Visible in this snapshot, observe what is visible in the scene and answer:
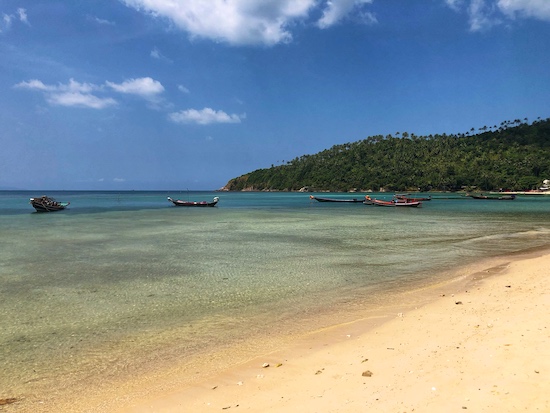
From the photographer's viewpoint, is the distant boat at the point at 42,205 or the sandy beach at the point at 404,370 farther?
the distant boat at the point at 42,205

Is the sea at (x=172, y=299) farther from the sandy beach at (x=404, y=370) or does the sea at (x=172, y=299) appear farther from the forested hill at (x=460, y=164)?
the forested hill at (x=460, y=164)

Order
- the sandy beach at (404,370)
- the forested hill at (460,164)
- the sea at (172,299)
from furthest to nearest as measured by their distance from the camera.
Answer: the forested hill at (460,164) < the sea at (172,299) < the sandy beach at (404,370)

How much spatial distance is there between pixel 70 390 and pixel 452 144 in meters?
205

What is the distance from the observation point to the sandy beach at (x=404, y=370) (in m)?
4.12

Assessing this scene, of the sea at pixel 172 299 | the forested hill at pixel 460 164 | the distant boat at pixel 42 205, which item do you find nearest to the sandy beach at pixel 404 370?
the sea at pixel 172 299

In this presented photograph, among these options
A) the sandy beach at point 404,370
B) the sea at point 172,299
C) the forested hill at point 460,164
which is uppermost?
the forested hill at point 460,164

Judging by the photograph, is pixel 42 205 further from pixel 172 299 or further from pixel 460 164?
pixel 460 164

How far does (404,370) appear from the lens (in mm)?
4992

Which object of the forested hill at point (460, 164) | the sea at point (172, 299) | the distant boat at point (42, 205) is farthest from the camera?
the forested hill at point (460, 164)

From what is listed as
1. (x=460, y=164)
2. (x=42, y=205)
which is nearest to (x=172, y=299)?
(x=42, y=205)

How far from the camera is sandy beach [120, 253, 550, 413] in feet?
13.5

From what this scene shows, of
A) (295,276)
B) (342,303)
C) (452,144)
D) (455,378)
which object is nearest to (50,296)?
(295,276)

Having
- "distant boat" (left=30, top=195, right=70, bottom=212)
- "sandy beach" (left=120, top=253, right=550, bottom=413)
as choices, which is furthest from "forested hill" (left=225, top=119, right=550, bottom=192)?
"sandy beach" (left=120, top=253, right=550, bottom=413)

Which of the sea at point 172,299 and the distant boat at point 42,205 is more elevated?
the distant boat at point 42,205
